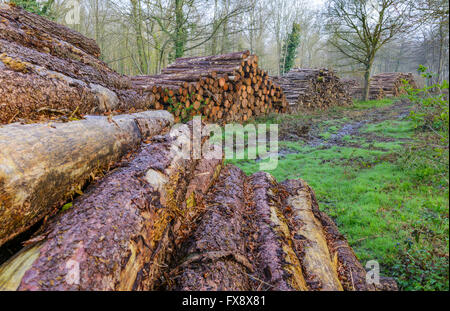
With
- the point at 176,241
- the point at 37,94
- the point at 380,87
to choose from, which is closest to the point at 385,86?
the point at 380,87

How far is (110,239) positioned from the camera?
139cm

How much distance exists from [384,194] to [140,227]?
3.76 meters

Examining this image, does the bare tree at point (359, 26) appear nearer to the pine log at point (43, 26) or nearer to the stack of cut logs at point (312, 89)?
the stack of cut logs at point (312, 89)

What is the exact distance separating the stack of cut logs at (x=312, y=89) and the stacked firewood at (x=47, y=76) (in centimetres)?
881

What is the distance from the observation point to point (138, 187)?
1863 millimetres

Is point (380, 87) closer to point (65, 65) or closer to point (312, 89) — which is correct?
point (312, 89)

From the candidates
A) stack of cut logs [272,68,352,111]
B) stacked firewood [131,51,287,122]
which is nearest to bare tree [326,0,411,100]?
stack of cut logs [272,68,352,111]

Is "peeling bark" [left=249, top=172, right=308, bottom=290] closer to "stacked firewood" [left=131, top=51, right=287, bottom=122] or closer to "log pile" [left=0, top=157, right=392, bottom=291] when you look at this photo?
"log pile" [left=0, top=157, right=392, bottom=291]

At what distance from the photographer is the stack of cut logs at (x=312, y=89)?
1211 centimetres

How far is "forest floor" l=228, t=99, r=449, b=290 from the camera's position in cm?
235

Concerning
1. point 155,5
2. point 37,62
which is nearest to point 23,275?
point 37,62

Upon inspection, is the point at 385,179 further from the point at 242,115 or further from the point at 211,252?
the point at 242,115

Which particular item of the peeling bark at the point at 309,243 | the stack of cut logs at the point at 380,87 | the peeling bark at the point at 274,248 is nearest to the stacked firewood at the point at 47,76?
the peeling bark at the point at 274,248

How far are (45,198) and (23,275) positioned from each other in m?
0.56
